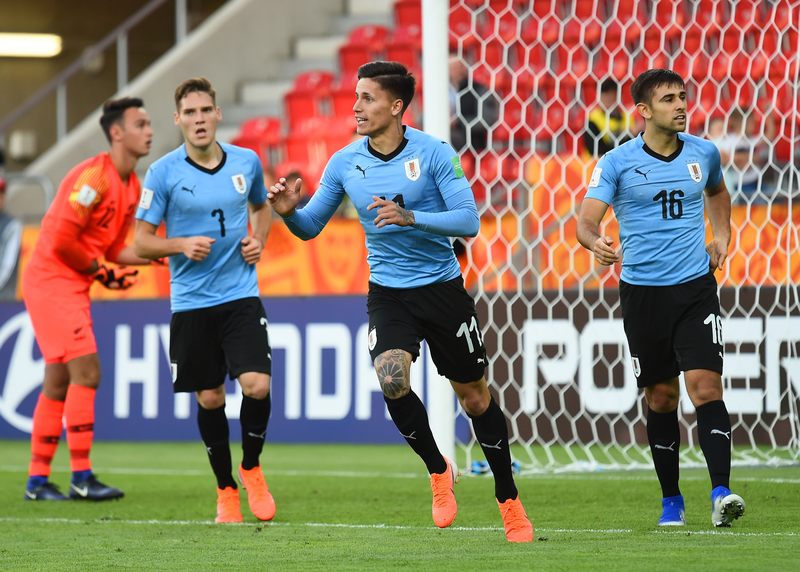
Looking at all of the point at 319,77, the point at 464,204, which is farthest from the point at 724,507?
the point at 319,77

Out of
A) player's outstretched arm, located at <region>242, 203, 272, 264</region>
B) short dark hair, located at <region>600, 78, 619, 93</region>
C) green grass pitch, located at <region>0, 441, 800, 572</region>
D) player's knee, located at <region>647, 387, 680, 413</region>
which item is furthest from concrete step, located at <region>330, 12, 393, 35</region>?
player's knee, located at <region>647, 387, 680, 413</region>

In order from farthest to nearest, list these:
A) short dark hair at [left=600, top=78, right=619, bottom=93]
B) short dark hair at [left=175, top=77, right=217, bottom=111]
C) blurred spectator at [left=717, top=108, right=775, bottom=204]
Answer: short dark hair at [left=600, top=78, right=619, bottom=93]
blurred spectator at [left=717, top=108, right=775, bottom=204]
short dark hair at [left=175, top=77, right=217, bottom=111]

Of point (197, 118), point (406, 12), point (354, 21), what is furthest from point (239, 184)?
point (354, 21)

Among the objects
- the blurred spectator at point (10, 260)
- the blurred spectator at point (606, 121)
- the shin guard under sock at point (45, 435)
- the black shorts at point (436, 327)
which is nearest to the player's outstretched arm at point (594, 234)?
the black shorts at point (436, 327)

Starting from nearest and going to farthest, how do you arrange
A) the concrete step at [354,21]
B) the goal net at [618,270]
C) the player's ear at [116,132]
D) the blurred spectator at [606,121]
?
1. the player's ear at [116,132]
2. the goal net at [618,270]
3. the blurred spectator at [606,121]
4. the concrete step at [354,21]

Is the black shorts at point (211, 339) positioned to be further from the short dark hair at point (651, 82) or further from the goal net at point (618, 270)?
the goal net at point (618, 270)

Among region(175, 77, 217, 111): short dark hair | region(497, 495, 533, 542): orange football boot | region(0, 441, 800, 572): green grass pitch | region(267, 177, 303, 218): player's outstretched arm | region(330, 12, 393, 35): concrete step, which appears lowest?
region(0, 441, 800, 572): green grass pitch

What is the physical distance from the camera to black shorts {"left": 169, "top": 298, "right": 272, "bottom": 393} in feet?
16.8

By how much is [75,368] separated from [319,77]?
7.62m

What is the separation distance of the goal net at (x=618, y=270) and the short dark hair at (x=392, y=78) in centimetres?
266

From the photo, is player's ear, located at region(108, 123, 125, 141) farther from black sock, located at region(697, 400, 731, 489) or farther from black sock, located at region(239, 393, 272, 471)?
black sock, located at region(697, 400, 731, 489)

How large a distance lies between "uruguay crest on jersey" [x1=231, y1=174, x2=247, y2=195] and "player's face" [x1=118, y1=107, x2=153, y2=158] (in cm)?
107

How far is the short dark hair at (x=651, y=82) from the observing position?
14.9ft

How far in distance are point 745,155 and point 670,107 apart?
4147mm
